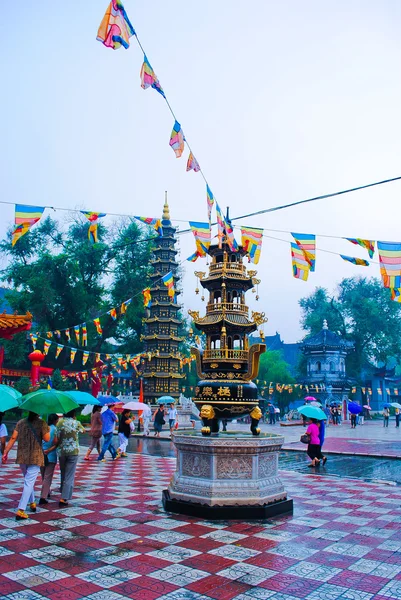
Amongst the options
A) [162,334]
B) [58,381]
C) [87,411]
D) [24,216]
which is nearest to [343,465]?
[24,216]

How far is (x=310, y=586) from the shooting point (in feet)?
15.6

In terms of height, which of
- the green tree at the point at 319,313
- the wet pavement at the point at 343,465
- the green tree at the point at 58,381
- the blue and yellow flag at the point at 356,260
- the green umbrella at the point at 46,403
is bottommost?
the wet pavement at the point at 343,465

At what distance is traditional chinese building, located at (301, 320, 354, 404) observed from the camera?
4781cm

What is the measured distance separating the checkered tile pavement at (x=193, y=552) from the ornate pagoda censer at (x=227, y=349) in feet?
6.37

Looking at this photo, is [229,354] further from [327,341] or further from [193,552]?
[327,341]

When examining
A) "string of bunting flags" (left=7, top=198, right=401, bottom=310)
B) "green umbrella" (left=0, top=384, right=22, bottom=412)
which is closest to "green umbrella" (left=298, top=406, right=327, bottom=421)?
"string of bunting flags" (left=7, top=198, right=401, bottom=310)

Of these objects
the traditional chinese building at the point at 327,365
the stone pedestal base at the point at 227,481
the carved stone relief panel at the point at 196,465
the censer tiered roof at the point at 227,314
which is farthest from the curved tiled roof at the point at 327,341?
the carved stone relief panel at the point at 196,465

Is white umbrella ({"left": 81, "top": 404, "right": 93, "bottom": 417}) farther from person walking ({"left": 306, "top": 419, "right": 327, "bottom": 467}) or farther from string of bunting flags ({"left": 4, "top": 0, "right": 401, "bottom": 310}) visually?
person walking ({"left": 306, "top": 419, "right": 327, "bottom": 467})

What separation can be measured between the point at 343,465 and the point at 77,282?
30.2 metres

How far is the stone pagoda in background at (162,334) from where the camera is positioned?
39.7 metres

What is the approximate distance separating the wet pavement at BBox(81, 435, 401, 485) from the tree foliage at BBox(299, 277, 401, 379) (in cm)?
3756

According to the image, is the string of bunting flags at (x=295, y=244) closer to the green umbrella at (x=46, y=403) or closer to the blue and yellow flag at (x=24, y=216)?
the blue and yellow flag at (x=24, y=216)

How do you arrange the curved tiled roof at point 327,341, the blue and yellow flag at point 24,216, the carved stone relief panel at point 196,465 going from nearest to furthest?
1. the carved stone relief panel at point 196,465
2. the blue and yellow flag at point 24,216
3. the curved tiled roof at point 327,341

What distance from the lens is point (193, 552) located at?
5719 mm
